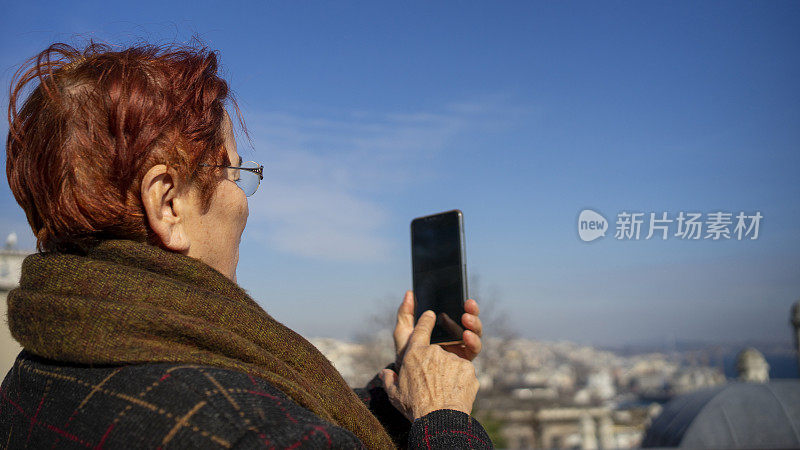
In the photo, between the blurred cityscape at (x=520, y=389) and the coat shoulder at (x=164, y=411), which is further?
the blurred cityscape at (x=520, y=389)

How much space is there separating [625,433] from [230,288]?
27.1 m

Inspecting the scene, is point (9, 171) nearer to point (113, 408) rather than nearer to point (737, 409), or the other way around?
point (113, 408)

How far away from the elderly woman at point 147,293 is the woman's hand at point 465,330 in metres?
0.37

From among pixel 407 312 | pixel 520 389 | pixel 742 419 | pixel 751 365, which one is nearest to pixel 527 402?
pixel 520 389

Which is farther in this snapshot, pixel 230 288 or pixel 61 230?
pixel 230 288

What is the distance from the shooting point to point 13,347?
3164mm

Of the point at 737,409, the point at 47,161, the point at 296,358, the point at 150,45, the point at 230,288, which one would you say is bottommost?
the point at 737,409

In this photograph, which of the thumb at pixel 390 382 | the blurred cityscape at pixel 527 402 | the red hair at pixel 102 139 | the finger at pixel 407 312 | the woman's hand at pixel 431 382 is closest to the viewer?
the red hair at pixel 102 139

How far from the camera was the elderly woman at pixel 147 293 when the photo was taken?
1.11m

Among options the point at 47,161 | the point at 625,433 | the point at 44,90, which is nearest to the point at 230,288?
the point at 47,161

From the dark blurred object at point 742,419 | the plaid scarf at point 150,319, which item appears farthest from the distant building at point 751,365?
the plaid scarf at point 150,319

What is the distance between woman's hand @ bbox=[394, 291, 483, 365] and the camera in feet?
6.40

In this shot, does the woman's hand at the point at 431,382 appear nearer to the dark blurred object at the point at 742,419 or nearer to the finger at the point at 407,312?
the finger at the point at 407,312

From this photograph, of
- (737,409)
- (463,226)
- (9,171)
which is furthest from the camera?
(737,409)
